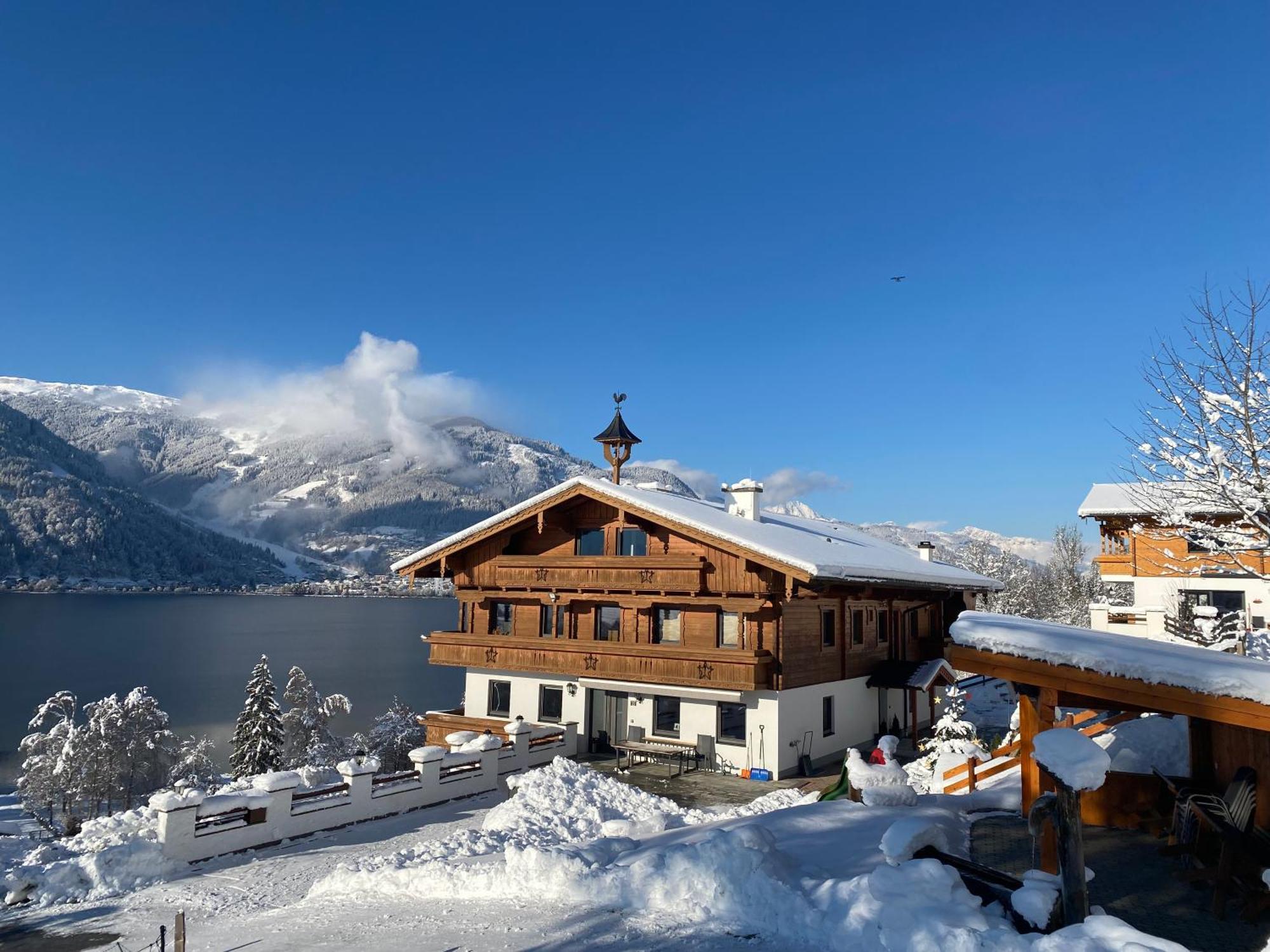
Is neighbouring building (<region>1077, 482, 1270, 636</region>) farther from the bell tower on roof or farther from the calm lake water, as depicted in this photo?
the calm lake water

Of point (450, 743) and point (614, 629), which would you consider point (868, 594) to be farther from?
point (450, 743)

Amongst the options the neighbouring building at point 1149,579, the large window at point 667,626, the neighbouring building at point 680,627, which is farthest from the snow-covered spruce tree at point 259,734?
the neighbouring building at point 1149,579

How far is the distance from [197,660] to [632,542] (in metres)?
95.3

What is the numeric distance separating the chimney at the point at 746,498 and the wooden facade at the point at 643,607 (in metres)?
4.34

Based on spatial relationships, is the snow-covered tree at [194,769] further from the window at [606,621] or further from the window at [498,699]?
the window at [606,621]

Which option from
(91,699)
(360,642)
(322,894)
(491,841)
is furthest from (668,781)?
(360,642)

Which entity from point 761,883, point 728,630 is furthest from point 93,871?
point 728,630

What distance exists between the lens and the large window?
2198 cm

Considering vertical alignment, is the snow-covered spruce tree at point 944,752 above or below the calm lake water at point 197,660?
above

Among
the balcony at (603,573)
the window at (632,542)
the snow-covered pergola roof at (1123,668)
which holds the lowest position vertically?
the snow-covered pergola roof at (1123,668)

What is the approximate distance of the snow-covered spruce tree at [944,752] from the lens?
16.9m

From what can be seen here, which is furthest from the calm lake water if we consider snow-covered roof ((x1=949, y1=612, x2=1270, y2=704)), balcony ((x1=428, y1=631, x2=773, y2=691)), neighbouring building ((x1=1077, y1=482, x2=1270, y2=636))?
snow-covered roof ((x1=949, y1=612, x2=1270, y2=704))

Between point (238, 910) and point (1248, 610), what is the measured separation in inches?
1493

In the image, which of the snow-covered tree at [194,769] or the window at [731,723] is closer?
the window at [731,723]
